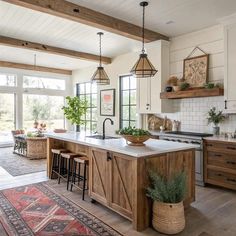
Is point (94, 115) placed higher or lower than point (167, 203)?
higher

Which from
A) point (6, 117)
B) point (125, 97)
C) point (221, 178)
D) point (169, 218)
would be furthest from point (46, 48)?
point (169, 218)

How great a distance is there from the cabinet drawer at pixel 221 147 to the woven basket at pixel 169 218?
70.0 inches

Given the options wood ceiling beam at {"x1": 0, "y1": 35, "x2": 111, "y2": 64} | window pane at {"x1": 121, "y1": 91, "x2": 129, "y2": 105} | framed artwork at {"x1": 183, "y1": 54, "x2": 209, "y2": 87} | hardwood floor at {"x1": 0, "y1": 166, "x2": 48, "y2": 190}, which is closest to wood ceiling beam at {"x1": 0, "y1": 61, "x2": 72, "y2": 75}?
wood ceiling beam at {"x1": 0, "y1": 35, "x2": 111, "y2": 64}

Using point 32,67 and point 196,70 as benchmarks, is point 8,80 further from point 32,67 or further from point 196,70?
point 196,70

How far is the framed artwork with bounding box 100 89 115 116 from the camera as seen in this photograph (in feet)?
24.8

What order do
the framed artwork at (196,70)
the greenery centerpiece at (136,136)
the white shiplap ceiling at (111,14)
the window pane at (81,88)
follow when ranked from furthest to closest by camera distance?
the window pane at (81,88)
the framed artwork at (196,70)
the white shiplap ceiling at (111,14)
the greenery centerpiece at (136,136)

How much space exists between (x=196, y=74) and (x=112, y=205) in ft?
10.8

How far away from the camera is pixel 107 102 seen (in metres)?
7.77

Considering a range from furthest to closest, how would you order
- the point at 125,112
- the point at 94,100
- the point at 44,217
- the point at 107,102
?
the point at 94,100 → the point at 107,102 → the point at 125,112 → the point at 44,217

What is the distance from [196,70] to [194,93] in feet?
2.08

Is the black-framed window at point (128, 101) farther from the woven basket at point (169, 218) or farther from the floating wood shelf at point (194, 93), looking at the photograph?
the woven basket at point (169, 218)

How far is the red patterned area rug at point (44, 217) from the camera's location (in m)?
2.70

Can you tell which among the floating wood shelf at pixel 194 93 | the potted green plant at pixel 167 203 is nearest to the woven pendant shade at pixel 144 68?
the potted green plant at pixel 167 203

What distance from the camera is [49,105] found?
9.59 m
